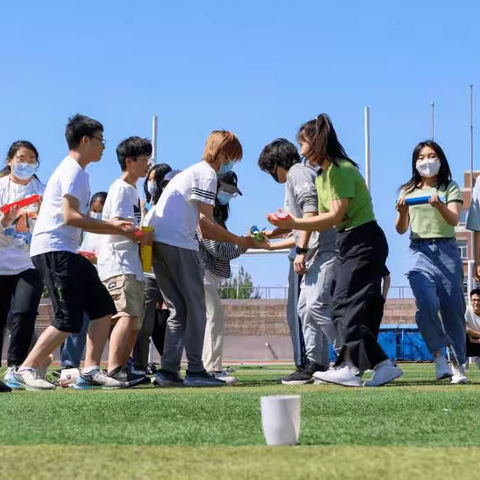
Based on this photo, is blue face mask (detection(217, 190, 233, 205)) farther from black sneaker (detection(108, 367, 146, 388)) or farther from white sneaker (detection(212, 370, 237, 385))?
black sneaker (detection(108, 367, 146, 388))

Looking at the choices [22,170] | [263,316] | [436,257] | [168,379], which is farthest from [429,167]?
[263,316]

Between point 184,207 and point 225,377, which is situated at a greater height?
point 184,207

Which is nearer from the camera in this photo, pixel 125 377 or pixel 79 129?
pixel 79 129

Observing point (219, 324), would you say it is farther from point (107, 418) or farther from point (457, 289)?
point (107, 418)

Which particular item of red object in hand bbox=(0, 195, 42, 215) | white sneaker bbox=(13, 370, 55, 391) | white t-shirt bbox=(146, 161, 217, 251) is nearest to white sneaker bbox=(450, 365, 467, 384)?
white t-shirt bbox=(146, 161, 217, 251)

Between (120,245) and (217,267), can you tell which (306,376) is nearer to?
(217,267)

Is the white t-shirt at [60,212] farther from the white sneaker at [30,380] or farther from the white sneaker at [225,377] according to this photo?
the white sneaker at [225,377]

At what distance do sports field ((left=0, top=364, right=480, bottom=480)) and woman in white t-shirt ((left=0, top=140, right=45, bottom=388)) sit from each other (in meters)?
1.89

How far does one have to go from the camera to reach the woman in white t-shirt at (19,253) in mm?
7914

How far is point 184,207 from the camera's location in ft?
25.4

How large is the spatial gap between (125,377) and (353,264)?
198cm

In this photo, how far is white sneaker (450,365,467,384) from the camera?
7888 mm

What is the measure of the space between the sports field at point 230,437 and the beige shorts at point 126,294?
180 cm

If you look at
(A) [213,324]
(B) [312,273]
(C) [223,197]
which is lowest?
(A) [213,324]
